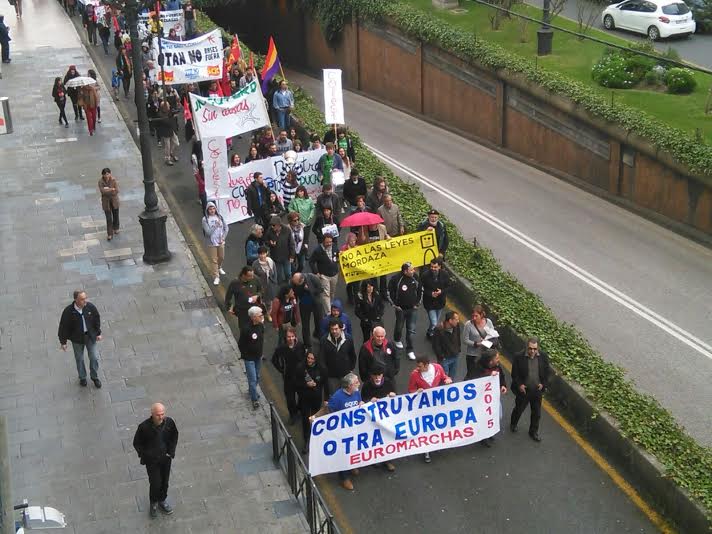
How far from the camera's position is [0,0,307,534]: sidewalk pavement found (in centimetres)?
1173

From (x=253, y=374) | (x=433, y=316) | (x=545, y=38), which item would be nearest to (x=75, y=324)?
(x=253, y=374)

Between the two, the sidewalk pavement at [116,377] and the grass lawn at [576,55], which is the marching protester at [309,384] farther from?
the grass lawn at [576,55]

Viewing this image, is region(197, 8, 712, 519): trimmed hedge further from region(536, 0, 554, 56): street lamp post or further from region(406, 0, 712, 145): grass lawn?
region(536, 0, 554, 56): street lamp post

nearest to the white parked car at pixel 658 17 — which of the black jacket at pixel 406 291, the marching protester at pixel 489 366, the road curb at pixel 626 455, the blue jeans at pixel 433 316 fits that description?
the road curb at pixel 626 455

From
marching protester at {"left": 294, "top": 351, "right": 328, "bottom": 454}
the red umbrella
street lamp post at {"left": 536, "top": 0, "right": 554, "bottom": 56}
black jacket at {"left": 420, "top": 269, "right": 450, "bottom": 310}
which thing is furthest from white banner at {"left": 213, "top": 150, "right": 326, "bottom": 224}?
street lamp post at {"left": 536, "top": 0, "right": 554, "bottom": 56}

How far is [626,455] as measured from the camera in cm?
1233

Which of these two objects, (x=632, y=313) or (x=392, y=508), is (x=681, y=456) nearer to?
(x=392, y=508)

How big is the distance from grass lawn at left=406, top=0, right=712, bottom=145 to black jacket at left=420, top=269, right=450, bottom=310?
40.2ft

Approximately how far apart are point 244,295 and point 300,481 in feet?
11.3

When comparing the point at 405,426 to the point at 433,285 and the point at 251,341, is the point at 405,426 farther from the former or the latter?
the point at 433,285

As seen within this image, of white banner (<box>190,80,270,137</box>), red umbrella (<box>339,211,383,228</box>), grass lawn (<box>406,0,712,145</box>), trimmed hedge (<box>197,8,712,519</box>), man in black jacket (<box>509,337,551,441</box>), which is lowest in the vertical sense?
grass lawn (<box>406,0,712,145</box>)

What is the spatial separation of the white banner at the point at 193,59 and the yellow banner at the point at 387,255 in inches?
411

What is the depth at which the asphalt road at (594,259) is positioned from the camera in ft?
53.1

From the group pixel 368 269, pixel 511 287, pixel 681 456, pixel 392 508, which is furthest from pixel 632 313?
pixel 392 508
